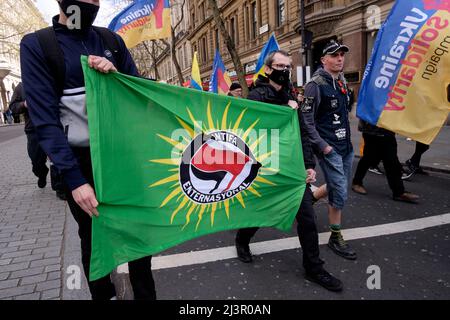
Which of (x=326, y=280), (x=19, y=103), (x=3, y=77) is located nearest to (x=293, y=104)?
(x=326, y=280)

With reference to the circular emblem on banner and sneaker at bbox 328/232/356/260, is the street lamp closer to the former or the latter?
the circular emblem on banner

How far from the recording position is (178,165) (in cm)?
227

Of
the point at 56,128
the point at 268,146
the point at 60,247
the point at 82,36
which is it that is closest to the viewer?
the point at 56,128

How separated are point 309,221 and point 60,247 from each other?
2.61 meters

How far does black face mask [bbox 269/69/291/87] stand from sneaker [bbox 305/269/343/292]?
5.41 ft

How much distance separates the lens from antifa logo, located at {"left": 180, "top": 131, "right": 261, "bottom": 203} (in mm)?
2340

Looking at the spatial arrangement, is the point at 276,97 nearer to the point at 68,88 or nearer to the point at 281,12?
the point at 68,88

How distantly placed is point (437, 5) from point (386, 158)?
7.89 ft

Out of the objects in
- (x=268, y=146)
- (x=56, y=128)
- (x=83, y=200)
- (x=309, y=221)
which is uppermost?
(x=56, y=128)

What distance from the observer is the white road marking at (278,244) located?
3361 millimetres

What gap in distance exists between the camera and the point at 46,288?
9.12ft

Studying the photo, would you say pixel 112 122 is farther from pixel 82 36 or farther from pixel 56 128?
pixel 82 36

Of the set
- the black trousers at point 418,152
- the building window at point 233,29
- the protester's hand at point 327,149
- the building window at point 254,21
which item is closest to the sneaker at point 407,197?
the black trousers at point 418,152

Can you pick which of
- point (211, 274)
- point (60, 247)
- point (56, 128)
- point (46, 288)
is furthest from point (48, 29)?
point (60, 247)
